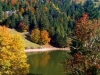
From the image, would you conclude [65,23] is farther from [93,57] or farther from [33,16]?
[93,57]

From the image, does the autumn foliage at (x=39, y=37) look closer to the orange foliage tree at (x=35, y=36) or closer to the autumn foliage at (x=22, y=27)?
the orange foliage tree at (x=35, y=36)

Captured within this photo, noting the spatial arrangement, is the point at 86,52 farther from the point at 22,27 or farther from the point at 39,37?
the point at 22,27

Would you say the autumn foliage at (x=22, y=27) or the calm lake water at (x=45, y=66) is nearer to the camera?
the calm lake water at (x=45, y=66)

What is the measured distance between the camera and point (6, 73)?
4412 centimetres

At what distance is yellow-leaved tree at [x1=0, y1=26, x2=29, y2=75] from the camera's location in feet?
145

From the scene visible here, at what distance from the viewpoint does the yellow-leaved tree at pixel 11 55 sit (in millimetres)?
44156

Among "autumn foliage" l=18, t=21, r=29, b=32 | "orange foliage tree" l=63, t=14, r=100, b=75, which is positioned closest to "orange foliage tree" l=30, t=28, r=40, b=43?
"autumn foliage" l=18, t=21, r=29, b=32

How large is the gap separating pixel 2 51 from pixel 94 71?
2376cm

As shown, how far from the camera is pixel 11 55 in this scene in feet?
146

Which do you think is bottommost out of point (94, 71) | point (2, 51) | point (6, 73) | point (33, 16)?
point (33, 16)

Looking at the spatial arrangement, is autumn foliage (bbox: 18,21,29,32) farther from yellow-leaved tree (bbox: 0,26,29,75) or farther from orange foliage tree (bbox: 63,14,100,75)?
orange foliage tree (bbox: 63,14,100,75)

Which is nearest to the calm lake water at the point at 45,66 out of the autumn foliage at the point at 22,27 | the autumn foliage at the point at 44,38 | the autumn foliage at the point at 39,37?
the autumn foliage at the point at 39,37

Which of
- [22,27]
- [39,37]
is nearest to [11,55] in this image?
[39,37]

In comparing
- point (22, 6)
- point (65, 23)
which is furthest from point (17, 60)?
point (22, 6)
